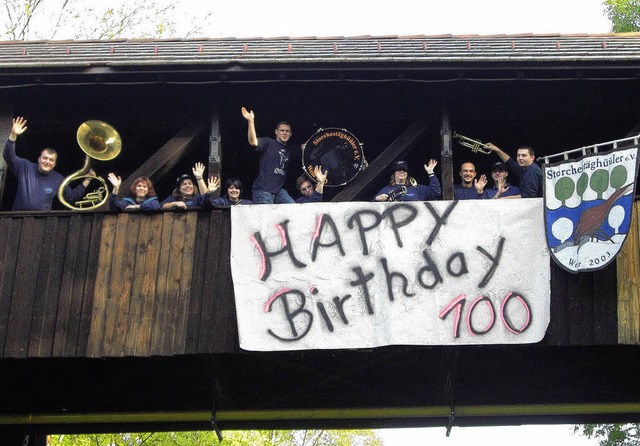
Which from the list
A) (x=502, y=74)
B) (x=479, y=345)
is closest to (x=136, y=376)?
(x=479, y=345)

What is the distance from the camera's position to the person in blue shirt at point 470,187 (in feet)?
42.6

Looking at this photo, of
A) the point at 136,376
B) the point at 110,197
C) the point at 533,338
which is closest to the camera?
the point at 533,338

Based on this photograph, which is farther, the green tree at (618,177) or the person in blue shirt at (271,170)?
the person in blue shirt at (271,170)

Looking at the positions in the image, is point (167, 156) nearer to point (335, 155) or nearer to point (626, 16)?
point (335, 155)

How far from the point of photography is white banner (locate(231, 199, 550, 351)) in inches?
468

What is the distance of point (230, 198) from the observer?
42.3 ft

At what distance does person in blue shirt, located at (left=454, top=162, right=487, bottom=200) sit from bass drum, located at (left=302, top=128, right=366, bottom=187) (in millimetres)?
1121

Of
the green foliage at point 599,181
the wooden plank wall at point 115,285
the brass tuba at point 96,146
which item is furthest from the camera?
the brass tuba at point 96,146

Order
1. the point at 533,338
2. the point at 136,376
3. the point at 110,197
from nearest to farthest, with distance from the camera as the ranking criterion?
1. the point at 533,338
2. the point at 110,197
3. the point at 136,376

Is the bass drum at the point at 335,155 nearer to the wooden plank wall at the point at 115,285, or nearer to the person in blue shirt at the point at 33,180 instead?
the wooden plank wall at the point at 115,285

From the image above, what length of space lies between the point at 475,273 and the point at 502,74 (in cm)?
227

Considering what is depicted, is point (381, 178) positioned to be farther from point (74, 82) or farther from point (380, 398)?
point (74, 82)

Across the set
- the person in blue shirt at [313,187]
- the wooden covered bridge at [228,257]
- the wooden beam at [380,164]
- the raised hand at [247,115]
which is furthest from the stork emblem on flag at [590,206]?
the raised hand at [247,115]

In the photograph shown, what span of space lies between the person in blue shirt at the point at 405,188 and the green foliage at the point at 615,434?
50.4ft
